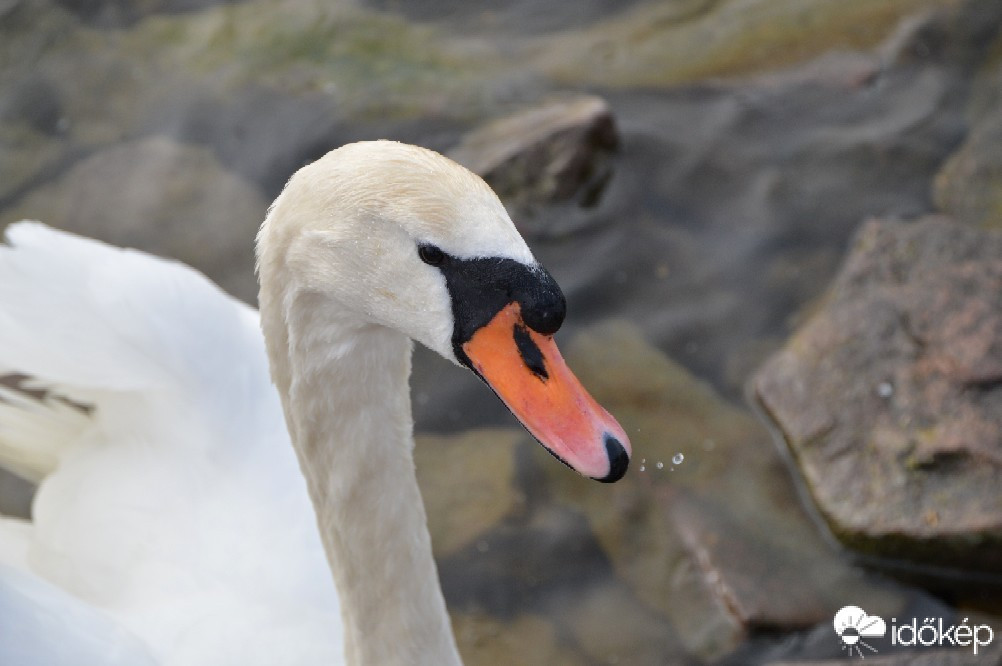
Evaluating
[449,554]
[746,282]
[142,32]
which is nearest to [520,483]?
[449,554]

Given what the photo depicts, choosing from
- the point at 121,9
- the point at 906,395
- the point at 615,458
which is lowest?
the point at 906,395

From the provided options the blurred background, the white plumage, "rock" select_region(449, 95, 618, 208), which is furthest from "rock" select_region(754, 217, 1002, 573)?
the white plumage

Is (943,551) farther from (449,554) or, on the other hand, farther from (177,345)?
(177,345)

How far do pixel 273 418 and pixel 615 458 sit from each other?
1.63 m

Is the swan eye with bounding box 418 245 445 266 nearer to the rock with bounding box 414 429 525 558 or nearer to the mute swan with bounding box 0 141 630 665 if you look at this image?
the mute swan with bounding box 0 141 630 665

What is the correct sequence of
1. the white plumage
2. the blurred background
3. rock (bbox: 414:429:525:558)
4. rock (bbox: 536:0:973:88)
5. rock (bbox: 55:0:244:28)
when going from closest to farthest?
the white plumage
the blurred background
rock (bbox: 414:429:525:558)
rock (bbox: 536:0:973:88)
rock (bbox: 55:0:244:28)

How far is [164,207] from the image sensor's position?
5.17 meters

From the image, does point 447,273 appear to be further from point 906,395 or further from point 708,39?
point 708,39

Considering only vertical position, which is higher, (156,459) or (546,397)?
(546,397)

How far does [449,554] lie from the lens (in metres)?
3.97

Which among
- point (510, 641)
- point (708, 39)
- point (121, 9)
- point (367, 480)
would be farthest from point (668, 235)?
point (121, 9)

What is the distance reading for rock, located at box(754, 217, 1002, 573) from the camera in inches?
148

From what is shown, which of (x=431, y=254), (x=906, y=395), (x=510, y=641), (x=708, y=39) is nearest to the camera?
(x=431, y=254)

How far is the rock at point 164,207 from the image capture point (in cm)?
499
